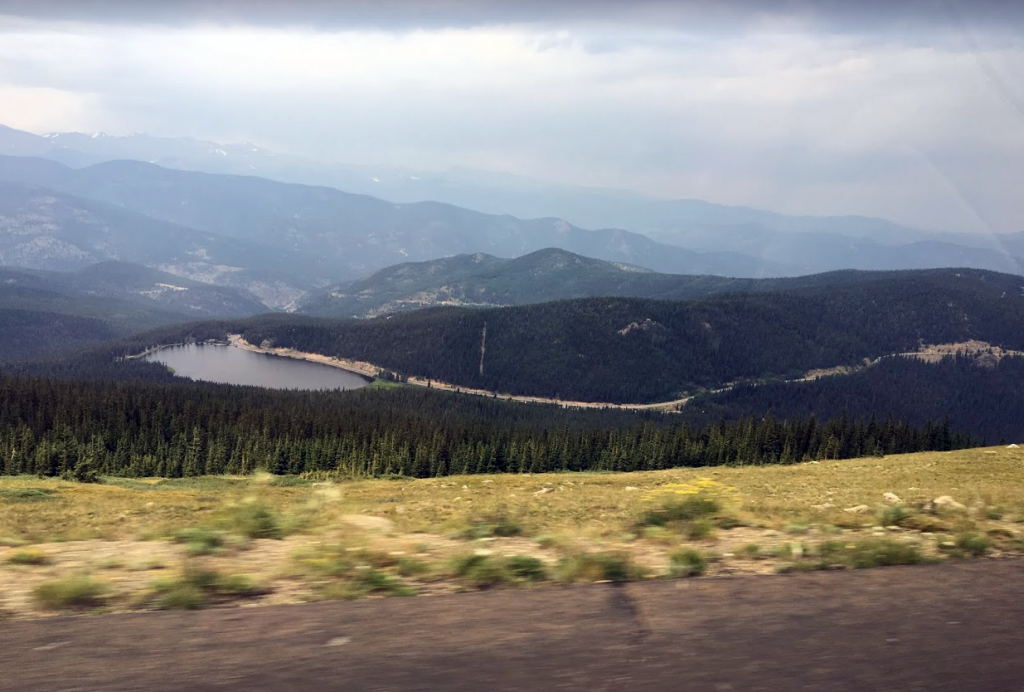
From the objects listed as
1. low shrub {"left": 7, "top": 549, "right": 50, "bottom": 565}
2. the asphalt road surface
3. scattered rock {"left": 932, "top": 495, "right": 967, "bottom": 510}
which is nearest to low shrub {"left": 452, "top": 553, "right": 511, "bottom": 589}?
the asphalt road surface

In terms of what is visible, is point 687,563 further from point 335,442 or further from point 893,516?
point 335,442

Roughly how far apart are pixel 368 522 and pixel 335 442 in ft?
254

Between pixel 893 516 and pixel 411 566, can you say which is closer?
pixel 411 566

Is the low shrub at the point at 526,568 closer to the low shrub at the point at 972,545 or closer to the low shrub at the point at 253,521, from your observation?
the low shrub at the point at 253,521

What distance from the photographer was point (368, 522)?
12.1 meters

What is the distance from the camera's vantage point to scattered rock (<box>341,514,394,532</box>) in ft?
38.1

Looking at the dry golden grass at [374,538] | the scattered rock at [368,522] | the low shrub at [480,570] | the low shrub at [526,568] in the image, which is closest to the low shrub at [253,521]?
the dry golden grass at [374,538]

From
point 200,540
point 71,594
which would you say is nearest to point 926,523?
point 200,540

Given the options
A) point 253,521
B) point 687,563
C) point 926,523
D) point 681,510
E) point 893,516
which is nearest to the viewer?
point 687,563

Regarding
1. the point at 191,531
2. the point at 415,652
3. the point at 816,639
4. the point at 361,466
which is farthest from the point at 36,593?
the point at 361,466

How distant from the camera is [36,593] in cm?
763

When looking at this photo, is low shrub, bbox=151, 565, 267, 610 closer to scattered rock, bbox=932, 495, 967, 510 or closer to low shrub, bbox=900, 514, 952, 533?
low shrub, bbox=900, 514, 952, 533

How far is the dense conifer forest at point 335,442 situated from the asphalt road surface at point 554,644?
211 ft

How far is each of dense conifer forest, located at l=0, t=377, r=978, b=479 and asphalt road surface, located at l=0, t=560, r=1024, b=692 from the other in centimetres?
6439
